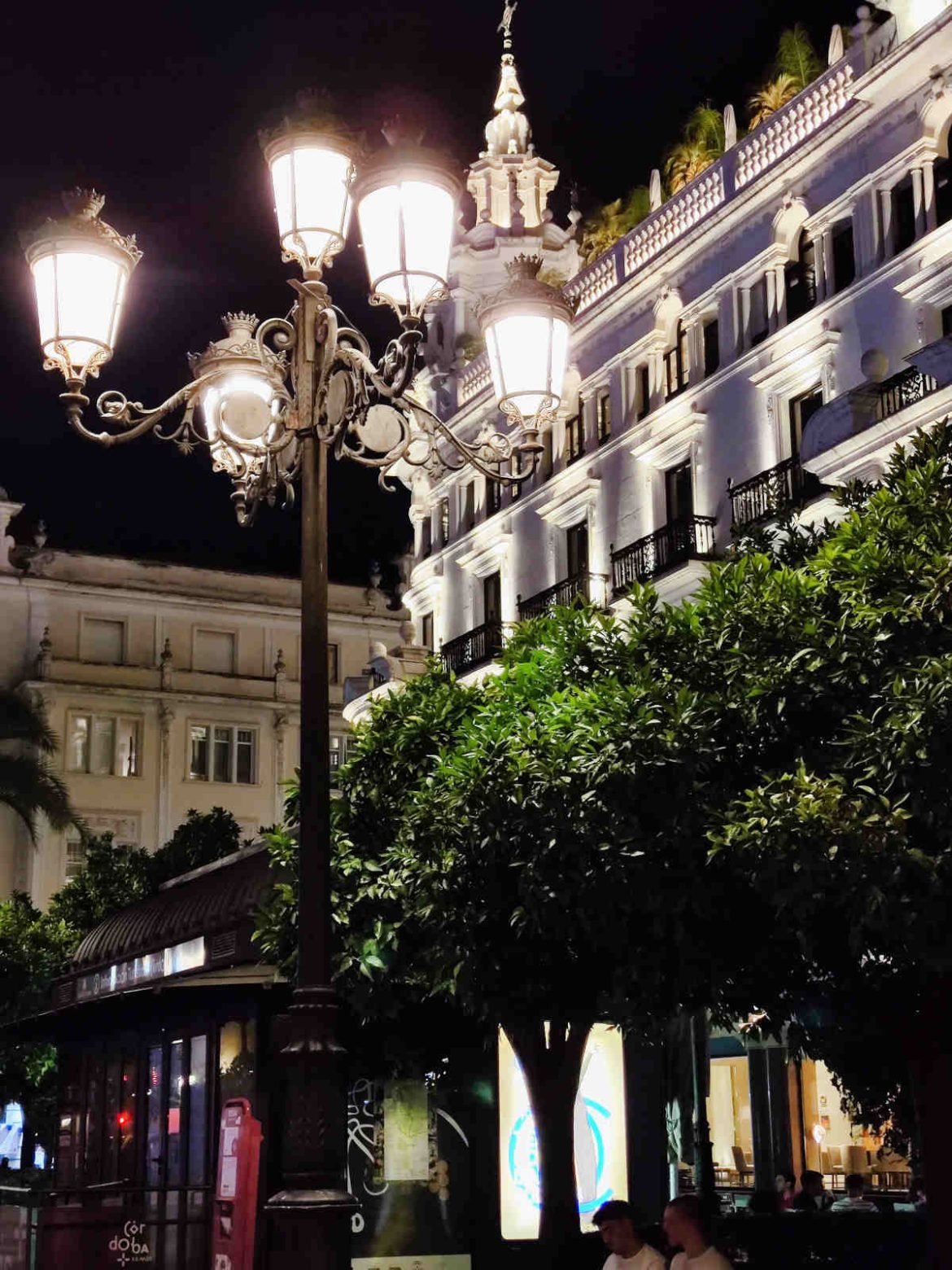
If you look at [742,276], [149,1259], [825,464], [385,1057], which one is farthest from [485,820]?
[742,276]

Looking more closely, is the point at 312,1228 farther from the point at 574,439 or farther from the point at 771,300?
the point at 574,439

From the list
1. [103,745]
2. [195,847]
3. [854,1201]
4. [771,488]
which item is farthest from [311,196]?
[103,745]

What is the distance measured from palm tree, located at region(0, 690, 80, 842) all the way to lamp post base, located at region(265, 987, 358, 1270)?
17011 mm

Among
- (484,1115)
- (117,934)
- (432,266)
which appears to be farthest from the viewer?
(117,934)

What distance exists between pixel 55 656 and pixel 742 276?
26.3 meters

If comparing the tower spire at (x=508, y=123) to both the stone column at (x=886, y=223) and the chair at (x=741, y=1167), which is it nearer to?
the stone column at (x=886, y=223)

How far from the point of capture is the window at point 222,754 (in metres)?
50.0

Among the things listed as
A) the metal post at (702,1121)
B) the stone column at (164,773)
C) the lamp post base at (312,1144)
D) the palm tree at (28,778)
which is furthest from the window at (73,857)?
the lamp post base at (312,1144)

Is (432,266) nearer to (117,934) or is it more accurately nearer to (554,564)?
(117,934)

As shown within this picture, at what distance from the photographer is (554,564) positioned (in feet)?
115

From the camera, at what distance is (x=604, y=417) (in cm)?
3409

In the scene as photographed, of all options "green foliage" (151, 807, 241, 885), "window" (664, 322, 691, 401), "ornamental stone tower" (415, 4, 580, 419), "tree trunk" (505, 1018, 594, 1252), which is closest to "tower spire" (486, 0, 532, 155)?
"ornamental stone tower" (415, 4, 580, 419)

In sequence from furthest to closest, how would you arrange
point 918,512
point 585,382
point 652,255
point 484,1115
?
point 585,382 < point 652,255 < point 484,1115 < point 918,512

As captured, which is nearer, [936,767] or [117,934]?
[936,767]
